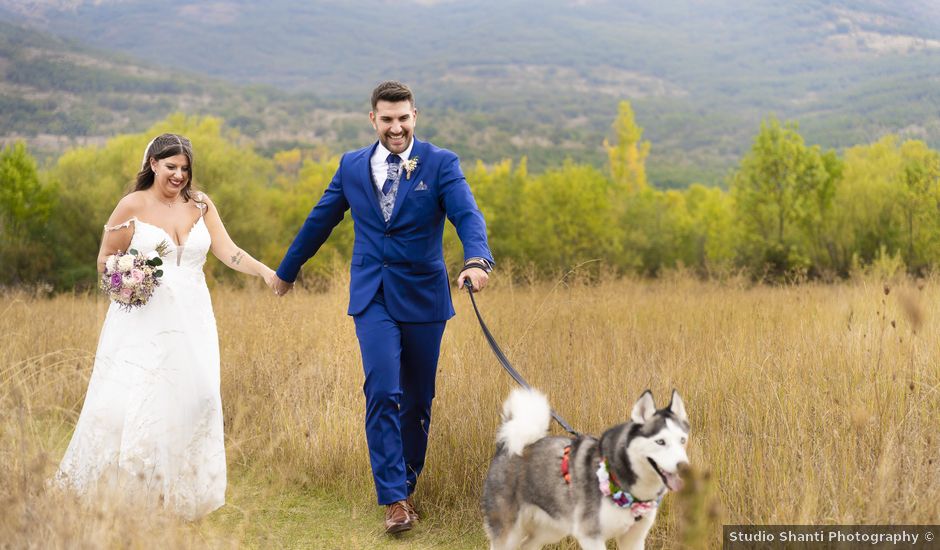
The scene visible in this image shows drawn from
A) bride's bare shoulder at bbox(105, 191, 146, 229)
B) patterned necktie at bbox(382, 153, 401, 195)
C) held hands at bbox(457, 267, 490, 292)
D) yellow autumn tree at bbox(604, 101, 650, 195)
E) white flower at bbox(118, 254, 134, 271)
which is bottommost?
yellow autumn tree at bbox(604, 101, 650, 195)

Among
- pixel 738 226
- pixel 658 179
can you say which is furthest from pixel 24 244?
pixel 658 179

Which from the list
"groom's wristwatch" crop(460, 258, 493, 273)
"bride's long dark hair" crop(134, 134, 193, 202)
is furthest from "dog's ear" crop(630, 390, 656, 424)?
"bride's long dark hair" crop(134, 134, 193, 202)

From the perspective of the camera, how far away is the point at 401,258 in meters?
4.89

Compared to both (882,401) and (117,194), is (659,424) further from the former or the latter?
(117,194)

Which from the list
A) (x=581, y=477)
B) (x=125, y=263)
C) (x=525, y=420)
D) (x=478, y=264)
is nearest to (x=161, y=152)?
(x=125, y=263)

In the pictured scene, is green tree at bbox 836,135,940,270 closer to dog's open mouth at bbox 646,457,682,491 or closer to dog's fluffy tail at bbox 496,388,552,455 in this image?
dog's fluffy tail at bbox 496,388,552,455

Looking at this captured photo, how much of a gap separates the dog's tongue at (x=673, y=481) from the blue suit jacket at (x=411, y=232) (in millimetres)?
2094

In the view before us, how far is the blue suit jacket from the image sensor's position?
4887 mm

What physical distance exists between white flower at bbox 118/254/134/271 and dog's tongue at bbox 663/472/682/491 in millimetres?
3536

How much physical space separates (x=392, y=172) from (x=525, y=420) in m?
1.80

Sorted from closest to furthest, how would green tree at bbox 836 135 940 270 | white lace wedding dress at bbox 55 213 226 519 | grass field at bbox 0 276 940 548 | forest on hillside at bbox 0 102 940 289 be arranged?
grass field at bbox 0 276 940 548
white lace wedding dress at bbox 55 213 226 519
green tree at bbox 836 135 940 270
forest on hillside at bbox 0 102 940 289

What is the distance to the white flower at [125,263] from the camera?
5086 millimetres

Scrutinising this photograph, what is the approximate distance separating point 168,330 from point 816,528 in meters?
3.85

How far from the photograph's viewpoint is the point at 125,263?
510cm
